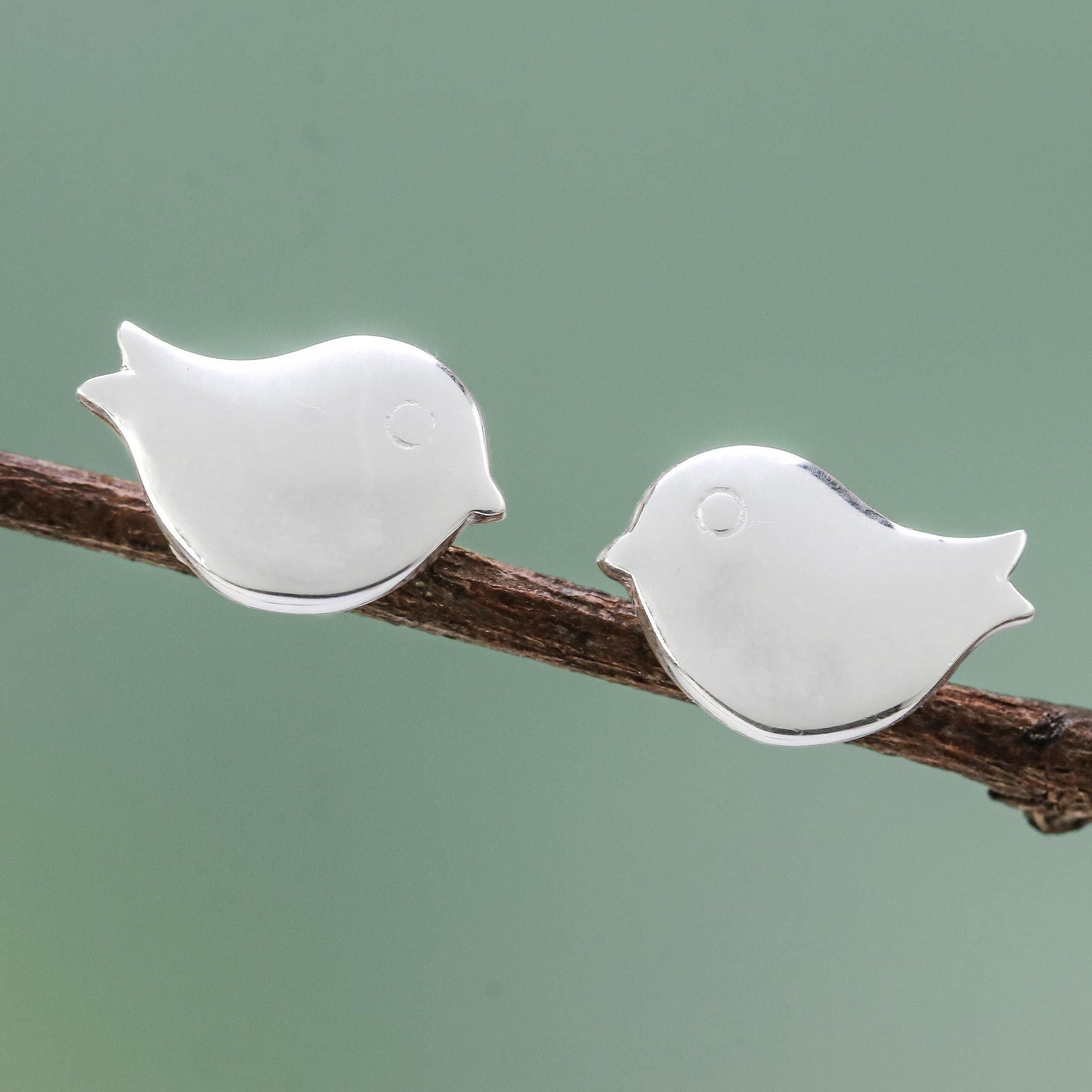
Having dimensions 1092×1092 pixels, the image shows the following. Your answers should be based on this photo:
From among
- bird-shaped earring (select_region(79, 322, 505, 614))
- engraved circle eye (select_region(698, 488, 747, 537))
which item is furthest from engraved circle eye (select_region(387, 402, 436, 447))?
engraved circle eye (select_region(698, 488, 747, 537))

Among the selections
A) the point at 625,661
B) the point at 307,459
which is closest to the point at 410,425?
the point at 307,459

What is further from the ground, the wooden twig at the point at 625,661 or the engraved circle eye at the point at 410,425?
the engraved circle eye at the point at 410,425

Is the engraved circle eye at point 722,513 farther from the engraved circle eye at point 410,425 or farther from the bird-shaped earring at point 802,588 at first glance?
the engraved circle eye at point 410,425

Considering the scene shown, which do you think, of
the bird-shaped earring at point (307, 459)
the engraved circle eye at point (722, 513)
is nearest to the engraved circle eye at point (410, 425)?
the bird-shaped earring at point (307, 459)

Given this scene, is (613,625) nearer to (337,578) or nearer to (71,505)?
(337,578)

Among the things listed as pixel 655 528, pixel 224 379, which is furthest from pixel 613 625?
pixel 224 379

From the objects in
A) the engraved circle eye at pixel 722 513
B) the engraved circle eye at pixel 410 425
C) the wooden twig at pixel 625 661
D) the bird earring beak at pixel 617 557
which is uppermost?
the engraved circle eye at pixel 410 425
